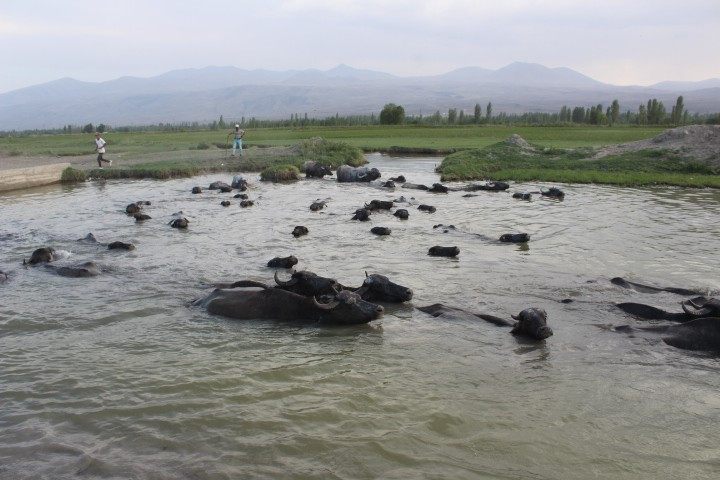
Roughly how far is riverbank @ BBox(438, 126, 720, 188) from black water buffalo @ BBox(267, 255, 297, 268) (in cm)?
1774

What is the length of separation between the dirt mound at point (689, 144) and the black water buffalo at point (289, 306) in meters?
24.8

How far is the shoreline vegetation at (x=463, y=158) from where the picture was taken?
2759cm

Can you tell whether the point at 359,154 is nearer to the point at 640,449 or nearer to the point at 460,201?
the point at 460,201

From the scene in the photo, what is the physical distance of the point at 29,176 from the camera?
90.6 feet

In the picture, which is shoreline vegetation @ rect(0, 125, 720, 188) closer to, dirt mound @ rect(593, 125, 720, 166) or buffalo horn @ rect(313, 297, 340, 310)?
dirt mound @ rect(593, 125, 720, 166)

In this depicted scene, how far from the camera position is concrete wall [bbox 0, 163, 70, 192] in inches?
1046

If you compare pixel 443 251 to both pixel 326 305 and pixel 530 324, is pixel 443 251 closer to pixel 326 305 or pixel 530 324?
pixel 326 305

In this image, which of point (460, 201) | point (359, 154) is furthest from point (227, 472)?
point (359, 154)

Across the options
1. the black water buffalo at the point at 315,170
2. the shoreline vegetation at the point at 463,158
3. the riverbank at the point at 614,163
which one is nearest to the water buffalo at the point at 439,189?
the riverbank at the point at 614,163

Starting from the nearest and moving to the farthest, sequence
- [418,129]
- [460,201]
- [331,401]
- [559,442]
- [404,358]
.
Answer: [559,442], [331,401], [404,358], [460,201], [418,129]

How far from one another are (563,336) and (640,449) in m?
3.13

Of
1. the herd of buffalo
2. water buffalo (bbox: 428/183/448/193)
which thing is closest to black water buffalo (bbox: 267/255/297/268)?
the herd of buffalo

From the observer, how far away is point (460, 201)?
23047 millimetres

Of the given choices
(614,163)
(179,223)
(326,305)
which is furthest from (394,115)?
(326,305)
